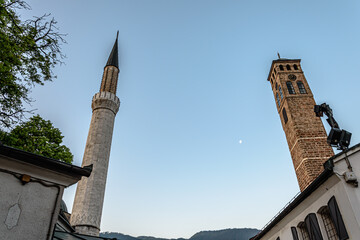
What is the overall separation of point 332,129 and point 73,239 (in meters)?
9.17

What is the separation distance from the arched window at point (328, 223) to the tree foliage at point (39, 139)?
15.4 meters

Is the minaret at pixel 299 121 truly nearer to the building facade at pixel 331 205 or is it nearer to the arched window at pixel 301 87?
the arched window at pixel 301 87

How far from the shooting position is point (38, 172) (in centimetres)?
559

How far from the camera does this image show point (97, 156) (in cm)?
2448

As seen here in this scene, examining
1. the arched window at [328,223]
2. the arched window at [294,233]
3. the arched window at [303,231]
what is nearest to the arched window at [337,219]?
the arched window at [328,223]

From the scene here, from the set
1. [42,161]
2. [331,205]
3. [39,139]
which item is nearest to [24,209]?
[42,161]

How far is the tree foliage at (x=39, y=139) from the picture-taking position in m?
17.3

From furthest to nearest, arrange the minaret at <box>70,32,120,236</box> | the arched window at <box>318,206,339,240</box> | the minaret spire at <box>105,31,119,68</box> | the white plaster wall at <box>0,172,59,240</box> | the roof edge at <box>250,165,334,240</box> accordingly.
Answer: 1. the minaret spire at <box>105,31,119,68</box>
2. the minaret at <box>70,32,120,236</box>
3. the arched window at <box>318,206,339,240</box>
4. the roof edge at <box>250,165,334,240</box>
5. the white plaster wall at <box>0,172,59,240</box>

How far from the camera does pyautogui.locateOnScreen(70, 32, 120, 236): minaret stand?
70.3 feet

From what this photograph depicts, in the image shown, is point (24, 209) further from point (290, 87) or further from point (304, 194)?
point (290, 87)

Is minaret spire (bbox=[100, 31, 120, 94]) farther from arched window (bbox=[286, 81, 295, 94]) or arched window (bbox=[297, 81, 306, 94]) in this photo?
arched window (bbox=[297, 81, 306, 94])

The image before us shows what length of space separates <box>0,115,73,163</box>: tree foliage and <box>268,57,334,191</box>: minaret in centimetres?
2098

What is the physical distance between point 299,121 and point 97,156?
68.7 ft

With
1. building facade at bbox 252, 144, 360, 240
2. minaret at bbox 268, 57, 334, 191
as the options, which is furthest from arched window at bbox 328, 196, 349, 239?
minaret at bbox 268, 57, 334, 191
